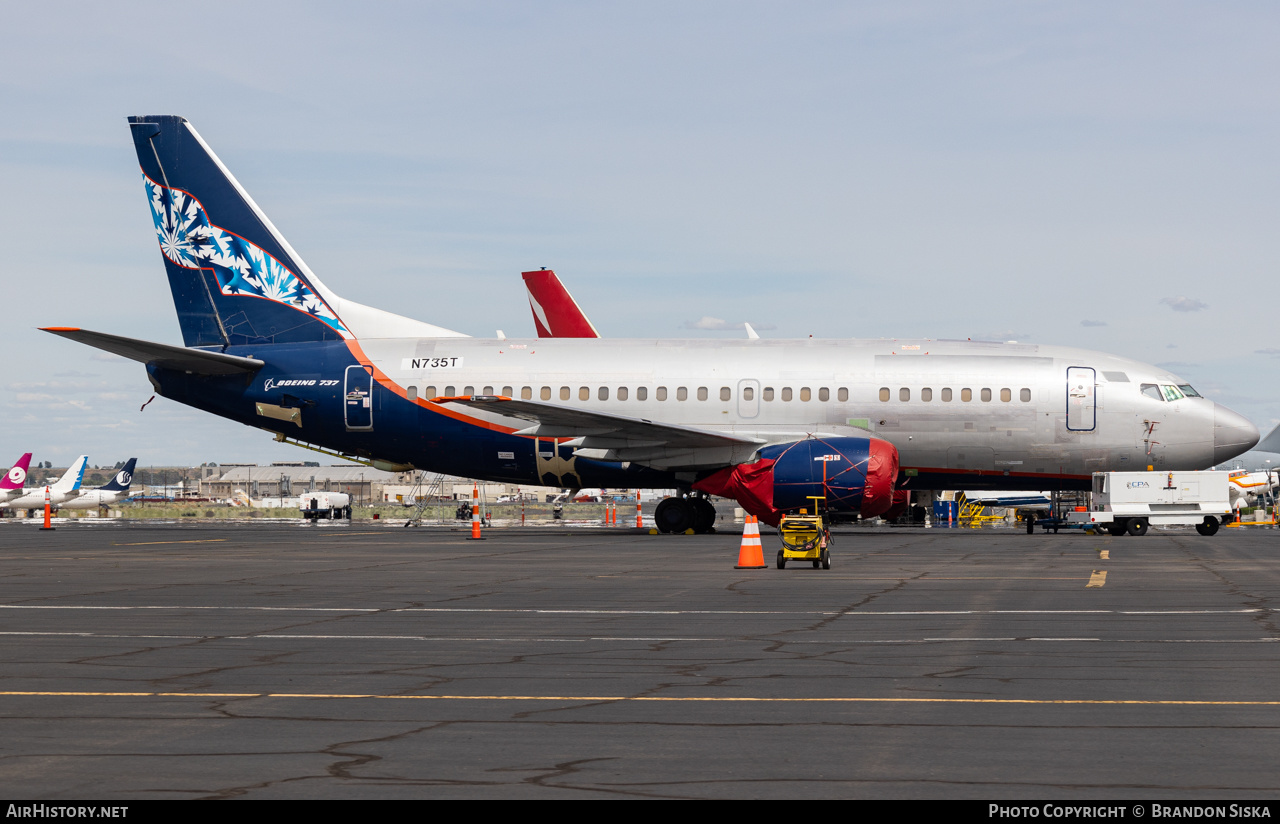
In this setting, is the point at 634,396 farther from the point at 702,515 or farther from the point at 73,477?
the point at 73,477

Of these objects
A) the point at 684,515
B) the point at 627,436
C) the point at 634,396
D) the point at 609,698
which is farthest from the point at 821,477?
the point at 609,698

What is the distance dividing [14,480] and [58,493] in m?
2.45

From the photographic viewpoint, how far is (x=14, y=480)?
73.1 metres

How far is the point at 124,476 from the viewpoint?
81.6 metres

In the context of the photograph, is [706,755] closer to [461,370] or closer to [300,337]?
[461,370]

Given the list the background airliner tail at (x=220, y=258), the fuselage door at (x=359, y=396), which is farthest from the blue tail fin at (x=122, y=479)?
the fuselage door at (x=359, y=396)

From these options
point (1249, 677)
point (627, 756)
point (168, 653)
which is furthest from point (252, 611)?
point (1249, 677)

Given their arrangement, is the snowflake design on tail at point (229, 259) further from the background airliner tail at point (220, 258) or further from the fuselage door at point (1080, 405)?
the fuselage door at point (1080, 405)

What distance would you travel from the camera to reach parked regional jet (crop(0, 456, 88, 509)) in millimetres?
73188

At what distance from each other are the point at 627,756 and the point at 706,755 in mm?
410

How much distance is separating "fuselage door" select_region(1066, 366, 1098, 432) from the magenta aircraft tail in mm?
61246

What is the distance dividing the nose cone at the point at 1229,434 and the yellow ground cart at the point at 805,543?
53.1 ft

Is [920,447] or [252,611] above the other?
[920,447]
